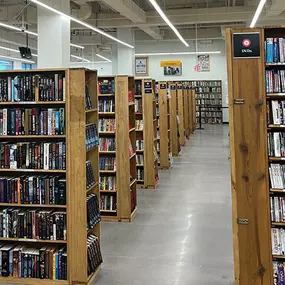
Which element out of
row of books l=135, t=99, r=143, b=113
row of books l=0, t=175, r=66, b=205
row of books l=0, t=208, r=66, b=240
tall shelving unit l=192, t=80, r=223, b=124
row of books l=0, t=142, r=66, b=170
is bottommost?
row of books l=0, t=208, r=66, b=240

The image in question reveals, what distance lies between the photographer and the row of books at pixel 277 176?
134 inches

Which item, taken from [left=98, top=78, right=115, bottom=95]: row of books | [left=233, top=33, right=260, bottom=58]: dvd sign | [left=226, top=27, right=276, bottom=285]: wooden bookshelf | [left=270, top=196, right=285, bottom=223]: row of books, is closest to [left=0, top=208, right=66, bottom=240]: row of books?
[left=226, top=27, right=276, bottom=285]: wooden bookshelf

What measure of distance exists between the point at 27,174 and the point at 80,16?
358 inches

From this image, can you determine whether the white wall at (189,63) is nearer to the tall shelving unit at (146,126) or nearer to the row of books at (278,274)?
the tall shelving unit at (146,126)

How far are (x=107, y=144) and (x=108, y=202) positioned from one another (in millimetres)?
956

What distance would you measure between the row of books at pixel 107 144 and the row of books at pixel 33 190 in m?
2.17

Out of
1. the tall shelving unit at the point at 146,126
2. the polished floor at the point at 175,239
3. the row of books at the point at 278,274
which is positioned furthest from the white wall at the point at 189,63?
the row of books at the point at 278,274

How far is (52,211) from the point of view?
155 inches

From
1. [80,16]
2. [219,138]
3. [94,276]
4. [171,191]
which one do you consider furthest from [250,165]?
[219,138]

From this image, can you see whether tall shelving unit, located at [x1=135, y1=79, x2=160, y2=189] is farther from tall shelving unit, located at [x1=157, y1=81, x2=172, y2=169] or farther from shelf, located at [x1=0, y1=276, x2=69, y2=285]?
shelf, located at [x1=0, y1=276, x2=69, y2=285]

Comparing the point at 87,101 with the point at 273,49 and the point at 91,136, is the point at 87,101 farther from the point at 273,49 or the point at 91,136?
the point at 273,49

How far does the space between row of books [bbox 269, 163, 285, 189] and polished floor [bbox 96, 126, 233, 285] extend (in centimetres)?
123

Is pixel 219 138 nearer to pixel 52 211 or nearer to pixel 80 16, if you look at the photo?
pixel 80 16

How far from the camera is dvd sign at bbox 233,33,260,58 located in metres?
3.28
